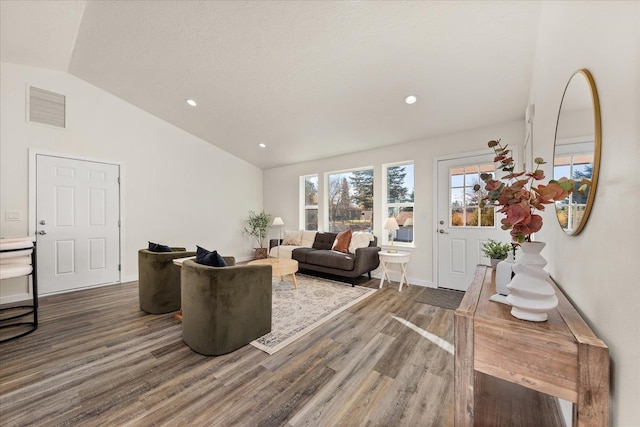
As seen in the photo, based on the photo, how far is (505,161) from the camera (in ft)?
4.21

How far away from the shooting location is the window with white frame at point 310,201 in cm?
576

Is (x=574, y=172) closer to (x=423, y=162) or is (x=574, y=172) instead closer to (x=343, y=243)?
(x=423, y=162)

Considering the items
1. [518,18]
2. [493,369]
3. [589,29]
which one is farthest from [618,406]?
[518,18]

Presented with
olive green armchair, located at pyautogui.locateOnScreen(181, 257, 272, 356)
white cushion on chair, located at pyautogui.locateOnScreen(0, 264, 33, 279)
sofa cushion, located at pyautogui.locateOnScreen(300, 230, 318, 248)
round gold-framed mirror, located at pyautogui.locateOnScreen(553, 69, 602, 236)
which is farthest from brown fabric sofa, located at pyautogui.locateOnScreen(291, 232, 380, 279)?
white cushion on chair, located at pyautogui.locateOnScreen(0, 264, 33, 279)

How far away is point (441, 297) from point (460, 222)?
116 cm

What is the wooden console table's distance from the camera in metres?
0.82

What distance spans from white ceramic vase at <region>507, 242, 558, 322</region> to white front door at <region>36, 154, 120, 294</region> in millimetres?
5193

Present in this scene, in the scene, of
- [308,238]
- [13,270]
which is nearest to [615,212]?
[13,270]

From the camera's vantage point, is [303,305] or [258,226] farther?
[258,226]

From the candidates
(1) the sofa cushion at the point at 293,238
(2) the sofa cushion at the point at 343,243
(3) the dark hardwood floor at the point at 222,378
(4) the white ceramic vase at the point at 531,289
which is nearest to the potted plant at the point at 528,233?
(4) the white ceramic vase at the point at 531,289

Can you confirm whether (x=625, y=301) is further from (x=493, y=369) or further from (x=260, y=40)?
(x=260, y=40)

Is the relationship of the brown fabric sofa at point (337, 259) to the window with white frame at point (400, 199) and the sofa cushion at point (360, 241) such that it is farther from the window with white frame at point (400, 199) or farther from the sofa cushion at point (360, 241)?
the window with white frame at point (400, 199)

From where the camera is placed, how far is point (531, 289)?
3.21 ft

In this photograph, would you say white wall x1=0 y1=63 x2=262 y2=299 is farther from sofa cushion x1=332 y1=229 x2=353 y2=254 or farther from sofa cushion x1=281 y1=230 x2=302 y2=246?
sofa cushion x1=332 y1=229 x2=353 y2=254
